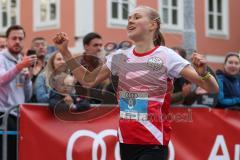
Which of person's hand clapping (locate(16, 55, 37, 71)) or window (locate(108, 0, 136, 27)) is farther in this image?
window (locate(108, 0, 136, 27))

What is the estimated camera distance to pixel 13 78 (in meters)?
6.54

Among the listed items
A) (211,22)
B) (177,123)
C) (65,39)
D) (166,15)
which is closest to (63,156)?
(177,123)

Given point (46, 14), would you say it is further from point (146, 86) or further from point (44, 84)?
point (146, 86)

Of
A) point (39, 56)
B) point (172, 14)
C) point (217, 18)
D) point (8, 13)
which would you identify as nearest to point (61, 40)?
point (39, 56)

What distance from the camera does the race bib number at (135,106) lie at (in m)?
4.75

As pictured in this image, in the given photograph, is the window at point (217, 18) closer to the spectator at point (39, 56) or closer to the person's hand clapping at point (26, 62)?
the spectator at point (39, 56)

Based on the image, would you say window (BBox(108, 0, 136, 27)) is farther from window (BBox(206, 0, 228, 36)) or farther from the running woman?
the running woman

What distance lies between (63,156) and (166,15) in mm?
19446

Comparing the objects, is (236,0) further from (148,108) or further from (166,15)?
(148,108)

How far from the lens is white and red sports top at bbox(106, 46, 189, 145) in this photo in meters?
4.72

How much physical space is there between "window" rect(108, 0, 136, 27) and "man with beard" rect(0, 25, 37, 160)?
1662 cm

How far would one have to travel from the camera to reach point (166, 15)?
25703 millimetres

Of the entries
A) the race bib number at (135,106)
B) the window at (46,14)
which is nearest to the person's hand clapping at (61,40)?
the race bib number at (135,106)

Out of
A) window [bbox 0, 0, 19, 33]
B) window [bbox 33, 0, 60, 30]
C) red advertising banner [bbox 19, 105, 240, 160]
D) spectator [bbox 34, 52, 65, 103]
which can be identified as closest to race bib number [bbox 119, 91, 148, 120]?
red advertising banner [bbox 19, 105, 240, 160]
